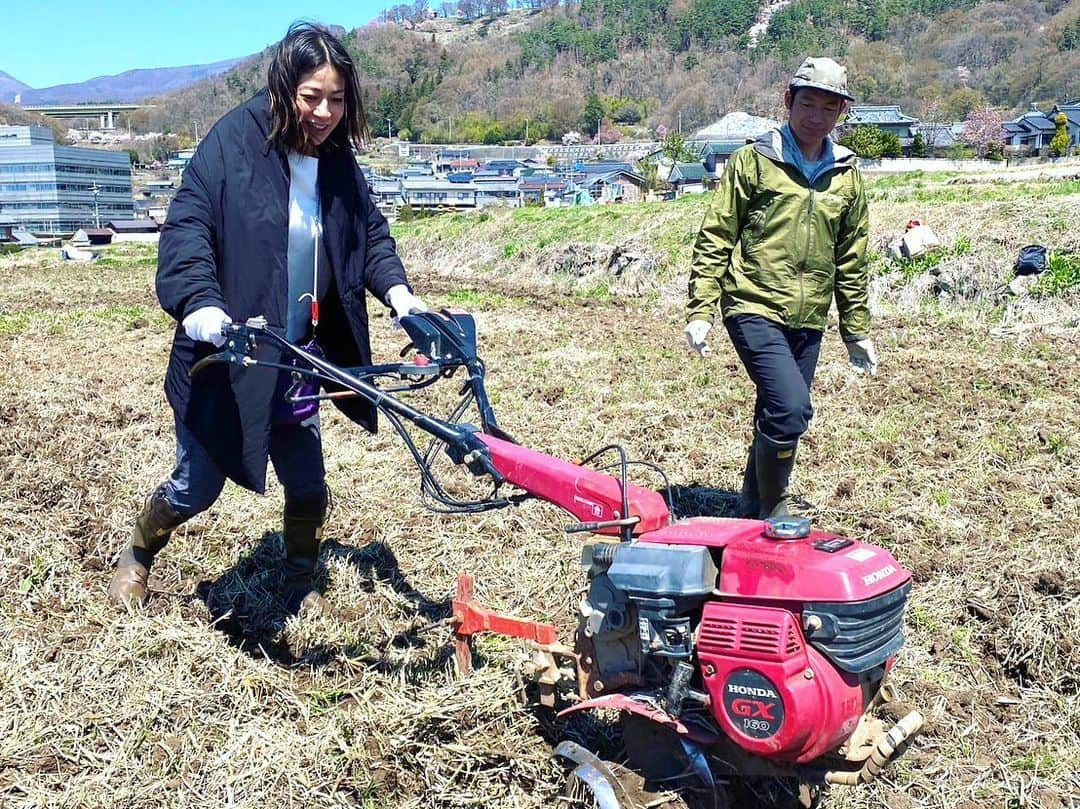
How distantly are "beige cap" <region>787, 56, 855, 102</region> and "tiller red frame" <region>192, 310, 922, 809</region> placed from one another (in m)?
1.92

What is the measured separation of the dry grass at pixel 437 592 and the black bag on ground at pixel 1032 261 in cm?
268

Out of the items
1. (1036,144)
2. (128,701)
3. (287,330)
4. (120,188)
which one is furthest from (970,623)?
(120,188)

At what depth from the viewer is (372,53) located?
177125 millimetres

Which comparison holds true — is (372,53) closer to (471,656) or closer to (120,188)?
(120,188)

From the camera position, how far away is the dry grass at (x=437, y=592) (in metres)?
3.17

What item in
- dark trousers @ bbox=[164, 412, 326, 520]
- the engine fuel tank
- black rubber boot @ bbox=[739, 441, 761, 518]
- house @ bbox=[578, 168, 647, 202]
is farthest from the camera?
house @ bbox=[578, 168, 647, 202]

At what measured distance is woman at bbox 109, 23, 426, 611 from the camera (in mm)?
3287

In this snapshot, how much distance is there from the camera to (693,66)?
522ft

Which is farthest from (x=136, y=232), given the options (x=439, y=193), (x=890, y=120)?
(x=890, y=120)

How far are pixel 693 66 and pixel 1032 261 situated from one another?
158 metres

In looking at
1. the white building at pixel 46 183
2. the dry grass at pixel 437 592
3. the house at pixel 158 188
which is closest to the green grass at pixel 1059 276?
the dry grass at pixel 437 592

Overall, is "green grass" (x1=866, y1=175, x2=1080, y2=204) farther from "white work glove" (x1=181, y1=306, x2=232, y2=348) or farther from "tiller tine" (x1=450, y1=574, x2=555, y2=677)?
"white work glove" (x1=181, y1=306, x2=232, y2=348)

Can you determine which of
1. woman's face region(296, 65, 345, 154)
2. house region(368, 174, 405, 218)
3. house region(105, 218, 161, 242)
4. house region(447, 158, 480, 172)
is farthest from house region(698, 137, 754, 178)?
woman's face region(296, 65, 345, 154)

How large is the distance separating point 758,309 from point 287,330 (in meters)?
2.00
